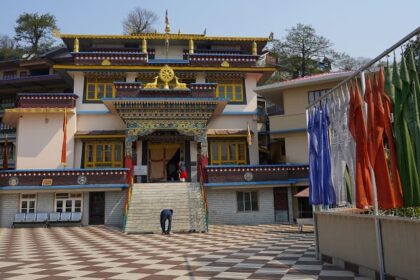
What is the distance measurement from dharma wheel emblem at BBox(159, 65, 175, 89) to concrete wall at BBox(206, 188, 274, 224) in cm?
680

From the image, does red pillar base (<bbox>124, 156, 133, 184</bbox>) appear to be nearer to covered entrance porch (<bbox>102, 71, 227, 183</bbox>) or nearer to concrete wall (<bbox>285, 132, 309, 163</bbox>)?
covered entrance porch (<bbox>102, 71, 227, 183</bbox>)

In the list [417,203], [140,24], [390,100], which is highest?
[140,24]

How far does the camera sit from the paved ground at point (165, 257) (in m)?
7.56

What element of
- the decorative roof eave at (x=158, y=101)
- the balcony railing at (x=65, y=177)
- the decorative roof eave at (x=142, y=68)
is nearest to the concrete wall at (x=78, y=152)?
the balcony railing at (x=65, y=177)

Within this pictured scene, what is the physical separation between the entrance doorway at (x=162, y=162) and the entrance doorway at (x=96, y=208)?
12.5 ft

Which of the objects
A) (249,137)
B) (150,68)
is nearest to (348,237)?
(249,137)

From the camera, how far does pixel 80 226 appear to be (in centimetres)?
1953

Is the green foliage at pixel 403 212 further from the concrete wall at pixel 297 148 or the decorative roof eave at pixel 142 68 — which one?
the decorative roof eave at pixel 142 68

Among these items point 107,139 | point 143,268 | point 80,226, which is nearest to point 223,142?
point 107,139

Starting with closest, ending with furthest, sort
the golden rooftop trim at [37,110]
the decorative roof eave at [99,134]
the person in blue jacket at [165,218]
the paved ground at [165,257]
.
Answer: the paved ground at [165,257]
the person in blue jacket at [165,218]
the golden rooftop trim at [37,110]
the decorative roof eave at [99,134]

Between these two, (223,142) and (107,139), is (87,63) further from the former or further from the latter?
(223,142)

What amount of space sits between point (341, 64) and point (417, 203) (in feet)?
131

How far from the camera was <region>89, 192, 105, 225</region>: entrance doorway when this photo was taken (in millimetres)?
20125

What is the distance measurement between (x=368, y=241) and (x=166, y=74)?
17533 millimetres
